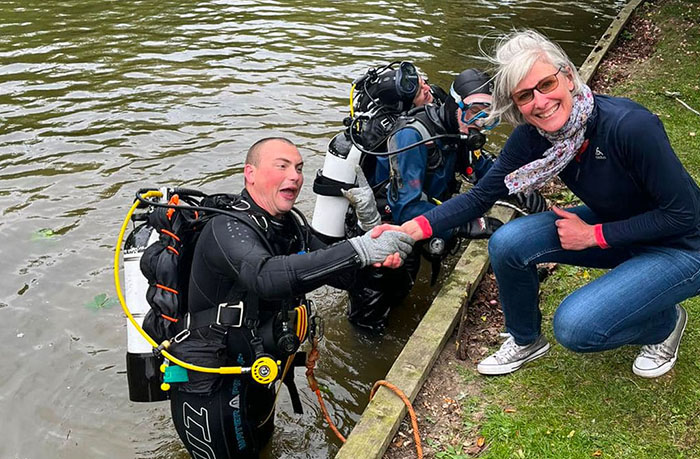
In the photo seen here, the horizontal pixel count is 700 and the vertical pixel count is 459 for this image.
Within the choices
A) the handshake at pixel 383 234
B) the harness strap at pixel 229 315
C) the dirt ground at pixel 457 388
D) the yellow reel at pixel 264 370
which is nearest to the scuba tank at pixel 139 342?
the harness strap at pixel 229 315

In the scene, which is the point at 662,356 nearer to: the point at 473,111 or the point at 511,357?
the point at 511,357

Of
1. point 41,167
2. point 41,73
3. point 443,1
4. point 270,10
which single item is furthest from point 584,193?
point 443,1

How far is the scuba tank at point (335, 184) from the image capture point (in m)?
4.72

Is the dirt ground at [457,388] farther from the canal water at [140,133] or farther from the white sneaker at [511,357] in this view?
the canal water at [140,133]

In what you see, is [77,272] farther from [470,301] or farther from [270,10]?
[270,10]

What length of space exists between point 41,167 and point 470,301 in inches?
208

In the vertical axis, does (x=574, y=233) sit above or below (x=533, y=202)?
above

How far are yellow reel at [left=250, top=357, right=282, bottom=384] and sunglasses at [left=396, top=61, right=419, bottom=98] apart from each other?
105 inches

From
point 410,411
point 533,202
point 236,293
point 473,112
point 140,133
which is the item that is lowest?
point 140,133

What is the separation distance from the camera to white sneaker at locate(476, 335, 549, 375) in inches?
153

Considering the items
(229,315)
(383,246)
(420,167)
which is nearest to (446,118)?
(420,167)

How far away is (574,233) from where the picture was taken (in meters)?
3.31

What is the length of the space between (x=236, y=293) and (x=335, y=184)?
158cm

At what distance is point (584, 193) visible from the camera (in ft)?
10.9
